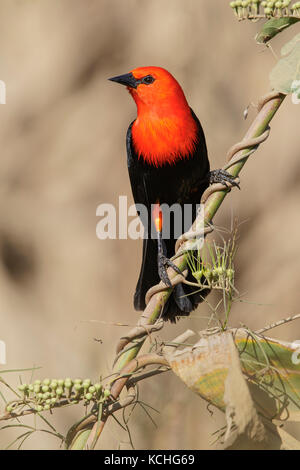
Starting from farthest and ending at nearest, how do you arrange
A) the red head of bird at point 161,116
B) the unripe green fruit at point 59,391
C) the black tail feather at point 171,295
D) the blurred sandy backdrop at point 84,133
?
the blurred sandy backdrop at point 84,133 < the black tail feather at point 171,295 < the red head of bird at point 161,116 < the unripe green fruit at point 59,391

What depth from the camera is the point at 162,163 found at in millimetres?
1674

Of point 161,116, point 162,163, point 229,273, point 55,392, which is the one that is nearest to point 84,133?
point 162,163

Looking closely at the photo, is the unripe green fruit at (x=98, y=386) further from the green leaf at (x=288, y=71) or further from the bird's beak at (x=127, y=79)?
the bird's beak at (x=127, y=79)

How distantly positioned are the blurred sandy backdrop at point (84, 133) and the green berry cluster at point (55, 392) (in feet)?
5.05

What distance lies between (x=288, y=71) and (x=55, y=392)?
66cm

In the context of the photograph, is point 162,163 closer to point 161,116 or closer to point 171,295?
point 161,116

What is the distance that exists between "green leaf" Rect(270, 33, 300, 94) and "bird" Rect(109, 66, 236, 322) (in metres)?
0.38

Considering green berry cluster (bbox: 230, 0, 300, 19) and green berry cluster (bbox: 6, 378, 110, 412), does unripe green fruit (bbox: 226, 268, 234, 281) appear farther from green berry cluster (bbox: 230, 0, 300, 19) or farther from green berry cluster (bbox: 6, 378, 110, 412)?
green berry cluster (bbox: 230, 0, 300, 19)

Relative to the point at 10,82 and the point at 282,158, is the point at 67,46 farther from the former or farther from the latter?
the point at 282,158

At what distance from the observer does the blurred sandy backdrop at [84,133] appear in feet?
8.29

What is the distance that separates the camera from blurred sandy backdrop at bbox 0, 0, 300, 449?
253cm

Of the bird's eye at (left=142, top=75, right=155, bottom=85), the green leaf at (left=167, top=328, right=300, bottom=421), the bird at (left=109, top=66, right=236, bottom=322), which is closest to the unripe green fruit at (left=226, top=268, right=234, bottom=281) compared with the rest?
the green leaf at (left=167, top=328, right=300, bottom=421)

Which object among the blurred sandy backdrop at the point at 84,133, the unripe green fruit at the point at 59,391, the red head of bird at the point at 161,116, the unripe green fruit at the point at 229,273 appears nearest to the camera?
the unripe green fruit at the point at 59,391

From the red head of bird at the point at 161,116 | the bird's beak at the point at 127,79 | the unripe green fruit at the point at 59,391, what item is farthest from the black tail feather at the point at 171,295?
the unripe green fruit at the point at 59,391
